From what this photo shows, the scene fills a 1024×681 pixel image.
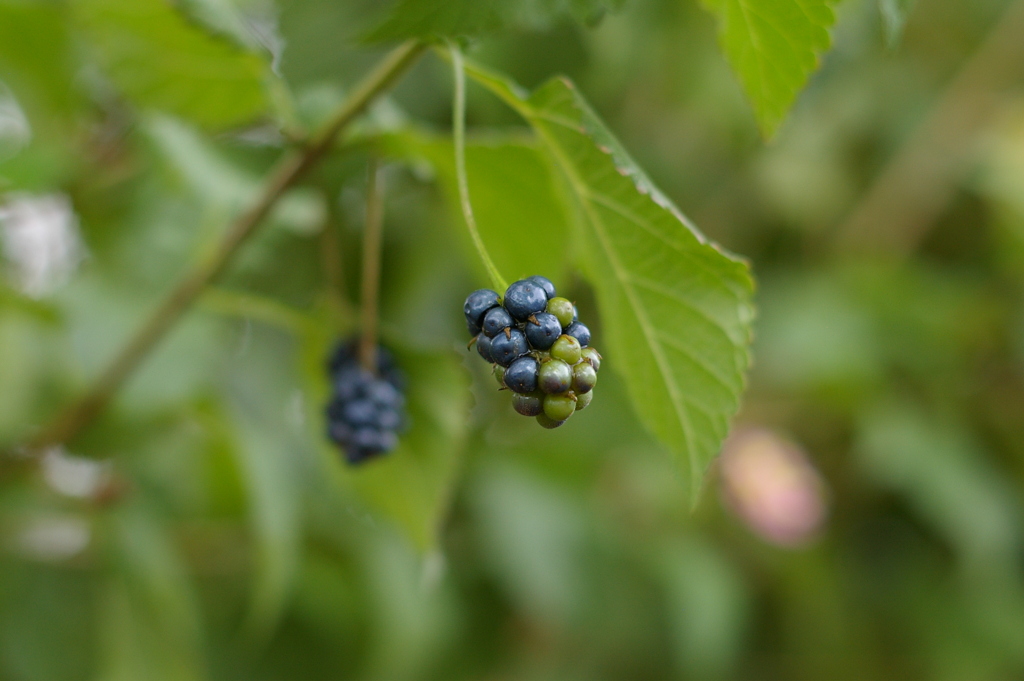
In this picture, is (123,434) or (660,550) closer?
(123,434)

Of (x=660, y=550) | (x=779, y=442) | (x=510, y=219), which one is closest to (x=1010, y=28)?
(x=779, y=442)

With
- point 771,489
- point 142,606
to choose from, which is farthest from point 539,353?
point 771,489

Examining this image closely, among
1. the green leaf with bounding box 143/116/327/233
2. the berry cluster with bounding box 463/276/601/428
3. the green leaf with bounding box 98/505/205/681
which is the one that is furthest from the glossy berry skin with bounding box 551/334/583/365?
the green leaf with bounding box 98/505/205/681

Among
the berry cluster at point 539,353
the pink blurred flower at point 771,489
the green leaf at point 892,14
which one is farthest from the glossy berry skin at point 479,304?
the pink blurred flower at point 771,489

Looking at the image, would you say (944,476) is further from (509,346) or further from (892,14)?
(509,346)

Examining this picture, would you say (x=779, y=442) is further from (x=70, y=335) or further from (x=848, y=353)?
(x=70, y=335)

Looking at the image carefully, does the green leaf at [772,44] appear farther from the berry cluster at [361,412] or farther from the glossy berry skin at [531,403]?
the berry cluster at [361,412]

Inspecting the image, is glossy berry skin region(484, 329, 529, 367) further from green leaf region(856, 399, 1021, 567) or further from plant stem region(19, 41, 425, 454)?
green leaf region(856, 399, 1021, 567)
